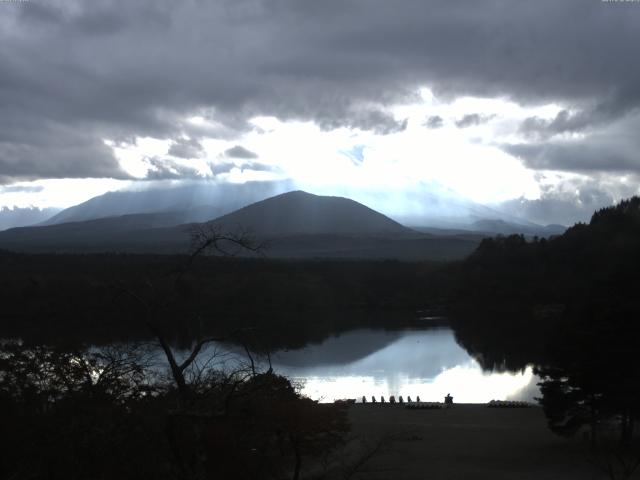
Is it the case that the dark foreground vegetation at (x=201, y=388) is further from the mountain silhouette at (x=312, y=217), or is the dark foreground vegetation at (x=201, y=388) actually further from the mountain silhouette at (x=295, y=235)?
the mountain silhouette at (x=312, y=217)

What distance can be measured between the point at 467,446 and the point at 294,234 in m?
99.6

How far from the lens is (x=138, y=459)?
4.51m

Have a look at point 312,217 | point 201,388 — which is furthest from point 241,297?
point 312,217

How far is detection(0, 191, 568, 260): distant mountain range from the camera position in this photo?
92375mm

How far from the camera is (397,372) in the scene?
75.4 ft

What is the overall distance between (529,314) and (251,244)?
119 ft

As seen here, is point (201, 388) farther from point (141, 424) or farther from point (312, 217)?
point (312, 217)

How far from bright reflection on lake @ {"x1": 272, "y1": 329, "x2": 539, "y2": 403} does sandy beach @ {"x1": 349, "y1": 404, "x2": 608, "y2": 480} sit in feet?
7.85

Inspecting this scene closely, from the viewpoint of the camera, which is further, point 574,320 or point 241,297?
point 241,297

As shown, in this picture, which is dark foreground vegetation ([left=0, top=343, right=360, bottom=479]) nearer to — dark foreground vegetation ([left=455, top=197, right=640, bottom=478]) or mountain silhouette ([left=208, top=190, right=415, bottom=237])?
dark foreground vegetation ([left=455, top=197, right=640, bottom=478])

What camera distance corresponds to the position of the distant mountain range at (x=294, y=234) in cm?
9238

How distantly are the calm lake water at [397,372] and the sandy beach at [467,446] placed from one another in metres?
2.12

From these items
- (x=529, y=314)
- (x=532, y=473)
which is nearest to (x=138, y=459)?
(x=532, y=473)

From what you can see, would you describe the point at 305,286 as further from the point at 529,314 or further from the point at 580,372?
the point at 580,372
